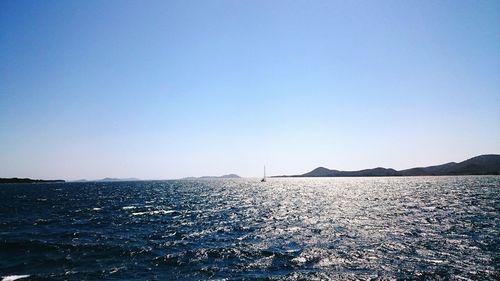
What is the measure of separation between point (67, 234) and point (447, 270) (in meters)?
40.9

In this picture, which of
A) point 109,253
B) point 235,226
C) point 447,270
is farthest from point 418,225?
point 109,253

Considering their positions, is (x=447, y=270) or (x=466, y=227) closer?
(x=447, y=270)

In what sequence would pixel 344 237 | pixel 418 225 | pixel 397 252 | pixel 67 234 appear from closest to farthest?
1. pixel 397 252
2. pixel 344 237
3. pixel 67 234
4. pixel 418 225

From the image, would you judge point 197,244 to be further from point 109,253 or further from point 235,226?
point 235,226

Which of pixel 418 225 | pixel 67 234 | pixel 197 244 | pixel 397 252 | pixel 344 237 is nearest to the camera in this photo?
pixel 397 252

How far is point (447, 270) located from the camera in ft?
79.6

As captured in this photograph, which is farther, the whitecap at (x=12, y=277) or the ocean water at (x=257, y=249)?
the ocean water at (x=257, y=249)

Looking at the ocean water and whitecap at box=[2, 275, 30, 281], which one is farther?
the ocean water

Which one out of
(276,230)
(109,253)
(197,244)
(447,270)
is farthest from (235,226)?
(447,270)

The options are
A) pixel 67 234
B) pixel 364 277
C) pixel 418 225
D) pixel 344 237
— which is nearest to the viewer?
pixel 364 277

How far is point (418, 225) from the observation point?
44.0 metres

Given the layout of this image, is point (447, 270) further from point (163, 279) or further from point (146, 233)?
point (146, 233)

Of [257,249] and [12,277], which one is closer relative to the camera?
[12,277]

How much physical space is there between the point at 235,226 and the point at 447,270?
90.1ft
